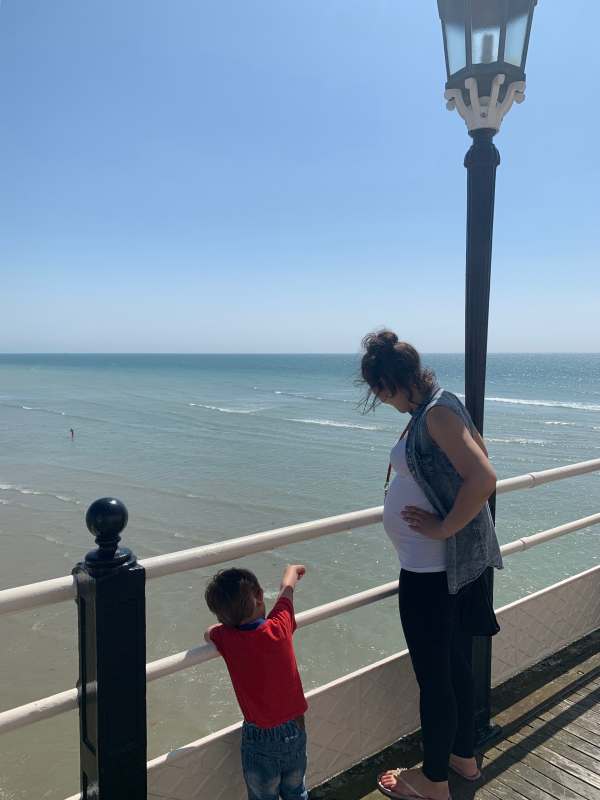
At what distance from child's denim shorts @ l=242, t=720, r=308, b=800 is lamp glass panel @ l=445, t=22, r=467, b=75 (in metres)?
Answer: 2.55

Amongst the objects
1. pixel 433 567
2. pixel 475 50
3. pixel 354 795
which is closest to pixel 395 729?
pixel 354 795

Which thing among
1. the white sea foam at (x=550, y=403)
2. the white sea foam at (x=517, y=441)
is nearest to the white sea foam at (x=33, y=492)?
the white sea foam at (x=517, y=441)

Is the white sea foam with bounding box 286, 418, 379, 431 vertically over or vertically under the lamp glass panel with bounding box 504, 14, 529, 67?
under

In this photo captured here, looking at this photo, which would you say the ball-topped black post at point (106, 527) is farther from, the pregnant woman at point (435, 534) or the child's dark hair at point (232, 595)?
the pregnant woman at point (435, 534)

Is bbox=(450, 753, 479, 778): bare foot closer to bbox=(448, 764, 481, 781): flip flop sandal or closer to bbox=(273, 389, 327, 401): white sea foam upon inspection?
bbox=(448, 764, 481, 781): flip flop sandal

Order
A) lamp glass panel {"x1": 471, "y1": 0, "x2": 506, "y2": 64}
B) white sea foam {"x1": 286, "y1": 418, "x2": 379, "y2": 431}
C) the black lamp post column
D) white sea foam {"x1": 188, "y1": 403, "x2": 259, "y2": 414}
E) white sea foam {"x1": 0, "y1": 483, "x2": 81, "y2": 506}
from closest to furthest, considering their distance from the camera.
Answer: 1. lamp glass panel {"x1": 471, "y1": 0, "x2": 506, "y2": 64}
2. the black lamp post column
3. white sea foam {"x1": 0, "y1": 483, "x2": 81, "y2": 506}
4. white sea foam {"x1": 286, "y1": 418, "x2": 379, "y2": 431}
5. white sea foam {"x1": 188, "y1": 403, "x2": 259, "y2": 414}

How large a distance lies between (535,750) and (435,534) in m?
1.32

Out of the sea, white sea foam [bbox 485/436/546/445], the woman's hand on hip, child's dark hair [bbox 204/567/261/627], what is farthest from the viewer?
white sea foam [bbox 485/436/546/445]

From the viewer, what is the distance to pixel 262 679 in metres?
1.99

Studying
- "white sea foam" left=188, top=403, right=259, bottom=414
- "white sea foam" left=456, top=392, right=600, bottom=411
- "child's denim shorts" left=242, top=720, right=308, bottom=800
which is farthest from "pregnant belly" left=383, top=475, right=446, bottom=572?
"white sea foam" left=456, top=392, right=600, bottom=411

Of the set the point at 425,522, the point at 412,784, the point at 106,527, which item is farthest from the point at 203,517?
the point at 106,527

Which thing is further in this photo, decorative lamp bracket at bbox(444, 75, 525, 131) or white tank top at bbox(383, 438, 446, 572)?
decorative lamp bracket at bbox(444, 75, 525, 131)

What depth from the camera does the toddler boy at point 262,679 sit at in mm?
1973

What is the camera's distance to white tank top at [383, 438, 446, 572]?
85.4 inches
